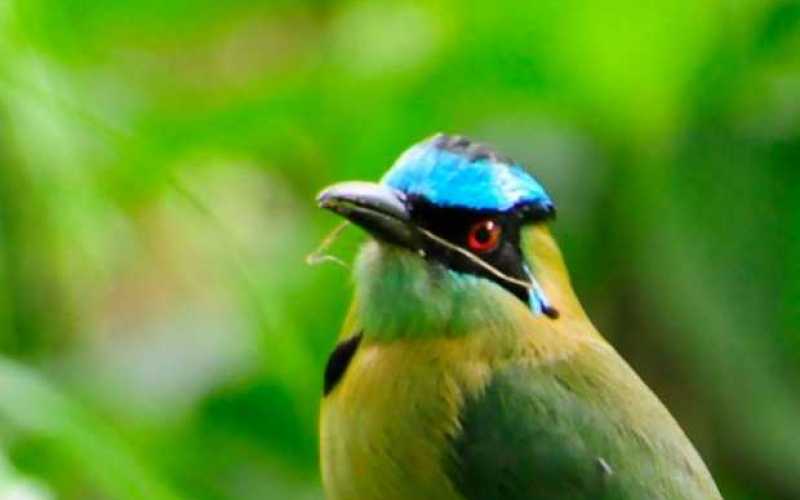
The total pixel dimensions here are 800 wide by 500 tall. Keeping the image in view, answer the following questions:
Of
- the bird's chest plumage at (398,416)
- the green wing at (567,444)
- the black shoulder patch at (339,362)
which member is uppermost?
the black shoulder patch at (339,362)

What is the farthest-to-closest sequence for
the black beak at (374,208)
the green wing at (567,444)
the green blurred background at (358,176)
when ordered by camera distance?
1. the green blurred background at (358,176)
2. the green wing at (567,444)
3. the black beak at (374,208)

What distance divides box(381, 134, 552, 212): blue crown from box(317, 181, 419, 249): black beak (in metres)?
0.03

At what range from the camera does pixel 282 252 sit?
4.54m

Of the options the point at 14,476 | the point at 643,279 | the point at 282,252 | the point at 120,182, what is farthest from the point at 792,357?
the point at 14,476

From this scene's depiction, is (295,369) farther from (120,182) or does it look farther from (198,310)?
(198,310)

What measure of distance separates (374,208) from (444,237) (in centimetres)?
15

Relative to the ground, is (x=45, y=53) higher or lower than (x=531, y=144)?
higher

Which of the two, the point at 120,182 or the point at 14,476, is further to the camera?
the point at 120,182

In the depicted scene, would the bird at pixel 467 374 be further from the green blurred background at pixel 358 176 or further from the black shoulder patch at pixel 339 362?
the green blurred background at pixel 358 176

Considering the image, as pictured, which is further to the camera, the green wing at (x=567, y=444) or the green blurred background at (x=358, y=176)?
the green blurred background at (x=358, y=176)

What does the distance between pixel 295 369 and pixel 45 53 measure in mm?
675

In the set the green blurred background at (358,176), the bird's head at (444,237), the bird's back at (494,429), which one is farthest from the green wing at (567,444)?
the green blurred background at (358,176)

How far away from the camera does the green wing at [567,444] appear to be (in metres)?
3.20

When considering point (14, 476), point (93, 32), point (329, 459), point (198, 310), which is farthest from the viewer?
point (198, 310)
